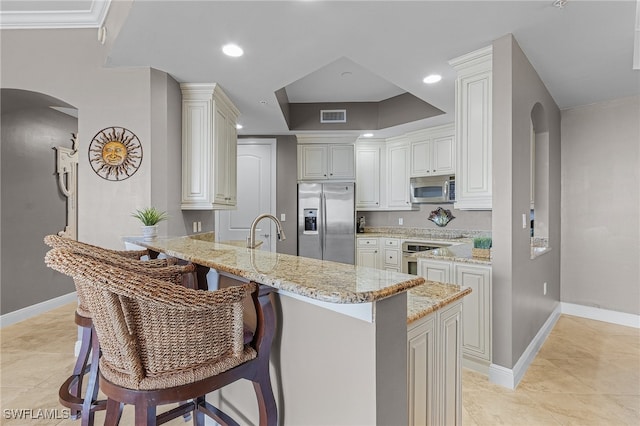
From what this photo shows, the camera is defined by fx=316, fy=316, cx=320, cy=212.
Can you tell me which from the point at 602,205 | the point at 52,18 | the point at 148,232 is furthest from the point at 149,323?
the point at 602,205

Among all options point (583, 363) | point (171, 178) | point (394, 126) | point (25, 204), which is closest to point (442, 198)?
point (394, 126)

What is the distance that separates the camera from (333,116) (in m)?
4.77

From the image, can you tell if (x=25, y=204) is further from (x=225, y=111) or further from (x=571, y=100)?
(x=571, y=100)

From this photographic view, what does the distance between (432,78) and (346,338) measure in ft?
9.12

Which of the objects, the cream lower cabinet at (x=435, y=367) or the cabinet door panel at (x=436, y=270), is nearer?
the cream lower cabinet at (x=435, y=367)

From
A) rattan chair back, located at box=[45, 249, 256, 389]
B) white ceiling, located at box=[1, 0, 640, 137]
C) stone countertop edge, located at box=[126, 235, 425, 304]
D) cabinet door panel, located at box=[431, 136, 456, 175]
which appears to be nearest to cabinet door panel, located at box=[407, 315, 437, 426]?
stone countertop edge, located at box=[126, 235, 425, 304]

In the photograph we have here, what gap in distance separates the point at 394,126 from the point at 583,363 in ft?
11.0

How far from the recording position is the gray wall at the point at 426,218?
15.0 feet

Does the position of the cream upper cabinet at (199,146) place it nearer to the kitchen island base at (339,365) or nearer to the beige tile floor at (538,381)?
the beige tile floor at (538,381)

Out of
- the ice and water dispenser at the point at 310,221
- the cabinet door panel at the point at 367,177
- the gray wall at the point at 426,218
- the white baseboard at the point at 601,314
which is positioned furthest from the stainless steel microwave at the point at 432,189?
the white baseboard at the point at 601,314

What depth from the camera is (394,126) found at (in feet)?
15.0

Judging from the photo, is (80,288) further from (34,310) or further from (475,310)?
(34,310)

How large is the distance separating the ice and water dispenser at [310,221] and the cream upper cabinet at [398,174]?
1.24 m

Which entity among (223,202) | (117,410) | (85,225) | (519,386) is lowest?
(519,386)
